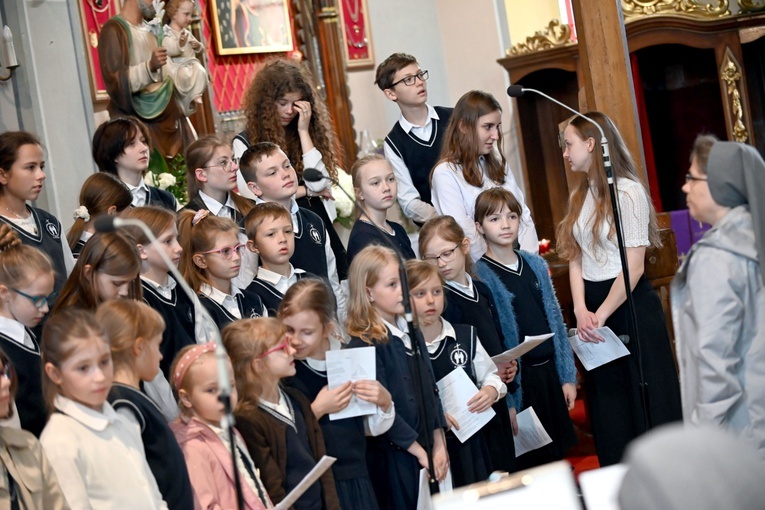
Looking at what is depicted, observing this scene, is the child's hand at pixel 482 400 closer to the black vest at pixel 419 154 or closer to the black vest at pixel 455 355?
the black vest at pixel 455 355

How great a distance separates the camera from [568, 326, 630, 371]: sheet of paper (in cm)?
443

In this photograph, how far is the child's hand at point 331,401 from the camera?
11.8 ft

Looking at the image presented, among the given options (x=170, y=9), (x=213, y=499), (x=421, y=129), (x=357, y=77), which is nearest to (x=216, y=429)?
(x=213, y=499)

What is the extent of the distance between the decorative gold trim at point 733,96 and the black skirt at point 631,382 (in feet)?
14.7

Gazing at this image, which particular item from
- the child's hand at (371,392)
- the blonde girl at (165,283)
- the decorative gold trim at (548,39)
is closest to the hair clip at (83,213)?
the blonde girl at (165,283)

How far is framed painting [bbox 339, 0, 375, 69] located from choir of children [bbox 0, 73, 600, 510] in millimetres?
3838

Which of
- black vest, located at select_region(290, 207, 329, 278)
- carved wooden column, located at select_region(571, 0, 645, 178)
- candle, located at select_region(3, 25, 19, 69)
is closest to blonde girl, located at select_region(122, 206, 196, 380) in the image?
black vest, located at select_region(290, 207, 329, 278)

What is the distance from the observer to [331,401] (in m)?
3.60

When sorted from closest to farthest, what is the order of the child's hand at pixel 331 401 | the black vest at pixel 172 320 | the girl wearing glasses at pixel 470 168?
the child's hand at pixel 331 401
the black vest at pixel 172 320
the girl wearing glasses at pixel 470 168

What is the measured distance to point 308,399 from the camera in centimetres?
367

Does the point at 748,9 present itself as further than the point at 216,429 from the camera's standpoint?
Yes

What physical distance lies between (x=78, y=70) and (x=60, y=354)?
12.8 ft

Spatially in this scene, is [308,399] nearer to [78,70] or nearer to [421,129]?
[421,129]

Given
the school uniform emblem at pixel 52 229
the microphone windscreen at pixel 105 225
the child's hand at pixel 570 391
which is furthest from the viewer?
the child's hand at pixel 570 391
